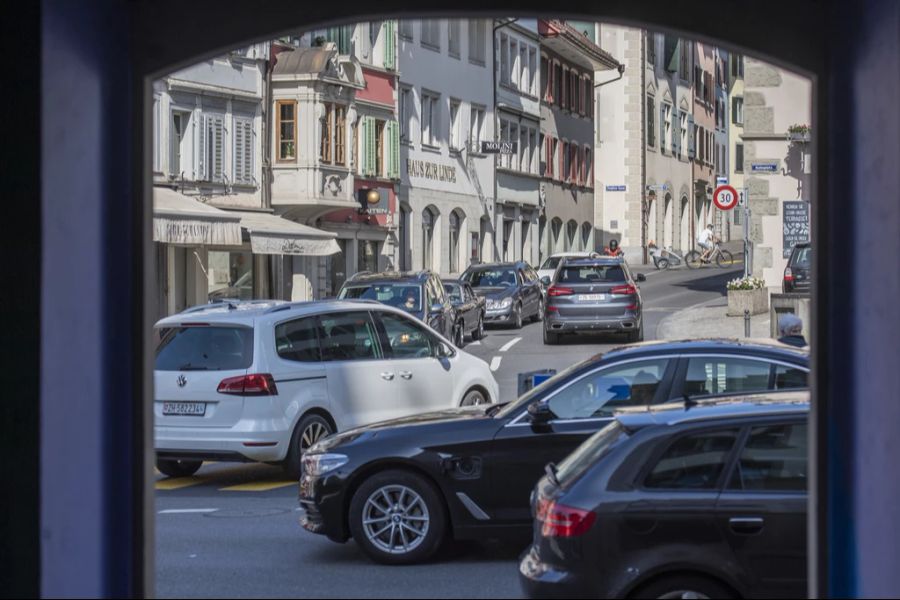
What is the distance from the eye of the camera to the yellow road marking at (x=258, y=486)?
1441cm

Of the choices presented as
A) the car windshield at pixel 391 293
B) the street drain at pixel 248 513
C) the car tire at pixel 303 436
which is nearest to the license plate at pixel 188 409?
the car tire at pixel 303 436

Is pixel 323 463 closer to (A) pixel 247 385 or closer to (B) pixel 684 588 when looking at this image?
(A) pixel 247 385

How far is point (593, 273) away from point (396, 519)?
2089 centimetres

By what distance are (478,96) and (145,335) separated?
166 ft

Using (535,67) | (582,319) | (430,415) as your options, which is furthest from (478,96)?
(430,415)

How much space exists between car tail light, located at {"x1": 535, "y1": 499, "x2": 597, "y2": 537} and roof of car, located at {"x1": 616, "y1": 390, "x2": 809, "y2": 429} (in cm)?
60

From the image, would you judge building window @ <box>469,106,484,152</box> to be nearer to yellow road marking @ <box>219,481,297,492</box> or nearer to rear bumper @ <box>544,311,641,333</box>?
rear bumper @ <box>544,311,641,333</box>

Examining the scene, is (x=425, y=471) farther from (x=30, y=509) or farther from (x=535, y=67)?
(x=535, y=67)

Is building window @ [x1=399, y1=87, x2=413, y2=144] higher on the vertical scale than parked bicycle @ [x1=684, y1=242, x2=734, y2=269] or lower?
higher

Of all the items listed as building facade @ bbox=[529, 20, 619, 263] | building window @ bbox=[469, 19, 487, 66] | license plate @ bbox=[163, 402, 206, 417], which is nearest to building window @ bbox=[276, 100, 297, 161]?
building window @ bbox=[469, 19, 487, 66]

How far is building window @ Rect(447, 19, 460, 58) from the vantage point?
174 feet

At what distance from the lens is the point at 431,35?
169 feet

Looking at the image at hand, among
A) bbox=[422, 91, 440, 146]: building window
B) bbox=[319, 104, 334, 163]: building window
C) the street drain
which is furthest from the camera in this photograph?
bbox=[422, 91, 440, 146]: building window

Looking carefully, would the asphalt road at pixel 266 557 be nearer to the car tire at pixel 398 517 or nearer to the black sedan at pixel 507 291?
the car tire at pixel 398 517
